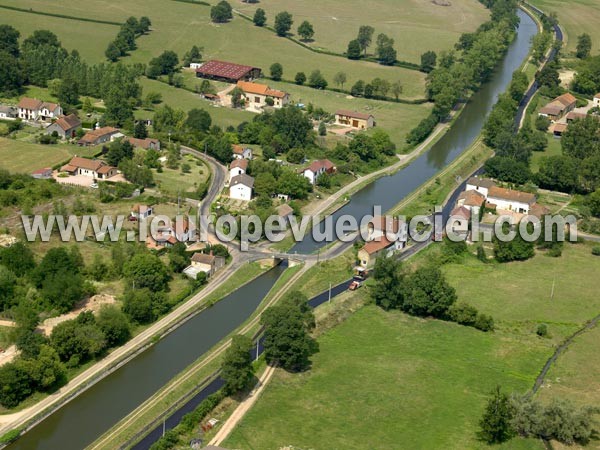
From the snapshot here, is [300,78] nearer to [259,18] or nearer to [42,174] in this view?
[259,18]

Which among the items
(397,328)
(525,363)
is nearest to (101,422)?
(397,328)

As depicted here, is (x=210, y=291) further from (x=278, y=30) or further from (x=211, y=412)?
(x=278, y=30)

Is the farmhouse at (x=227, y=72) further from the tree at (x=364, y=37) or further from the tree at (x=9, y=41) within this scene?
the tree at (x=9, y=41)

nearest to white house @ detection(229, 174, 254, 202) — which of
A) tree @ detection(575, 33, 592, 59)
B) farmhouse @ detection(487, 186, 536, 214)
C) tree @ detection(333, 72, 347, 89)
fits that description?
farmhouse @ detection(487, 186, 536, 214)

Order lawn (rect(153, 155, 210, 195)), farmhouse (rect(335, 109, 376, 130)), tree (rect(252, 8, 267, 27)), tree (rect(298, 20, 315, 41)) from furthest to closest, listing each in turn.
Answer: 1. tree (rect(252, 8, 267, 27))
2. tree (rect(298, 20, 315, 41))
3. farmhouse (rect(335, 109, 376, 130))
4. lawn (rect(153, 155, 210, 195))

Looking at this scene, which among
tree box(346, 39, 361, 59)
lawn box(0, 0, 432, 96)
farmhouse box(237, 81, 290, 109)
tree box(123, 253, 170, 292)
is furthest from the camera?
tree box(346, 39, 361, 59)

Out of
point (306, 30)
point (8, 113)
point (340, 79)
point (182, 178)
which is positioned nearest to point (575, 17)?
point (306, 30)

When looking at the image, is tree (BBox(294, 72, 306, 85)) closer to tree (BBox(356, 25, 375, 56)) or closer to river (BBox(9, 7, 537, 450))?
tree (BBox(356, 25, 375, 56))
